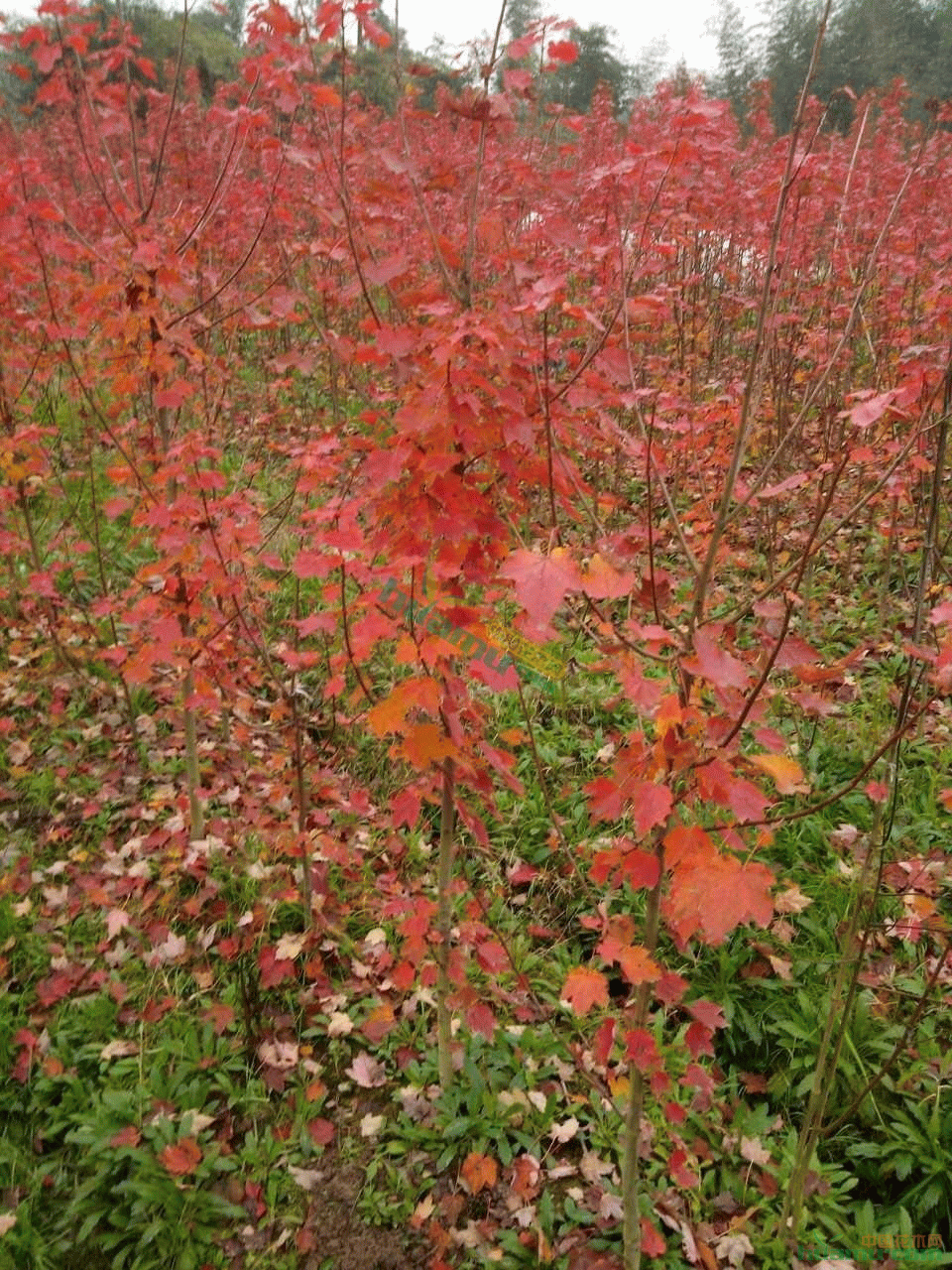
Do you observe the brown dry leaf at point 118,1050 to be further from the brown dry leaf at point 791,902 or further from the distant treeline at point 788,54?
the distant treeline at point 788,54

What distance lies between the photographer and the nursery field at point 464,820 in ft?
5.57


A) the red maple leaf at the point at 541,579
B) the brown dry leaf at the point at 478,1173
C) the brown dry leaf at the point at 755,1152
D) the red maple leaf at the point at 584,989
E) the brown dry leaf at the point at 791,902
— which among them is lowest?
the brown dry leaf at the point at 478,1173

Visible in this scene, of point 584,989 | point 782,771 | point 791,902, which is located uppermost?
point 782,771

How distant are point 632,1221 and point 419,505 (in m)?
1.78

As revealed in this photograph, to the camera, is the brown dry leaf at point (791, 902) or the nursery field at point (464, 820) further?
the brown dry leaf at point (791, 902)

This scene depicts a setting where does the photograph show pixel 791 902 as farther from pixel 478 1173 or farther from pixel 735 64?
pixel 735 64

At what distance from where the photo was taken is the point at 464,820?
78.6 inches

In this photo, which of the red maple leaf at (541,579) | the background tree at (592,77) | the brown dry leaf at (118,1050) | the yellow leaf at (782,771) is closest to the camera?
the red maple leaf at (541,579)

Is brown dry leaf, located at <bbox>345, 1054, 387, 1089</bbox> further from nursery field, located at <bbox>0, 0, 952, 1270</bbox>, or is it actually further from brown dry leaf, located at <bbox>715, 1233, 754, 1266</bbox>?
brown dry leaf, located at <bbox>715, 1233, 754, 1266</bbox>

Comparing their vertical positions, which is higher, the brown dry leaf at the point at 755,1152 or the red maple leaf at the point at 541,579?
the red maple leaf at the point at 541,579

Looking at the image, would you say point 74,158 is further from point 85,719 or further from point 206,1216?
point 206,1216

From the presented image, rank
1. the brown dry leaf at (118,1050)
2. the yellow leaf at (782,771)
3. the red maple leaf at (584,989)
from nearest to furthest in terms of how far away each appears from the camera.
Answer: the yellow leaf at (782,771) < the red maple leaf at (584,989) < the brown dry leaf at (118,1050)

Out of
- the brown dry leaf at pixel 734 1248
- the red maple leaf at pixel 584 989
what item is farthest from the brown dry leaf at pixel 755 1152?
the red maple leaf at pixel 584 989

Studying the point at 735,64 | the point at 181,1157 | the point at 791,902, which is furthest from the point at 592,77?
the point at 181,1157
